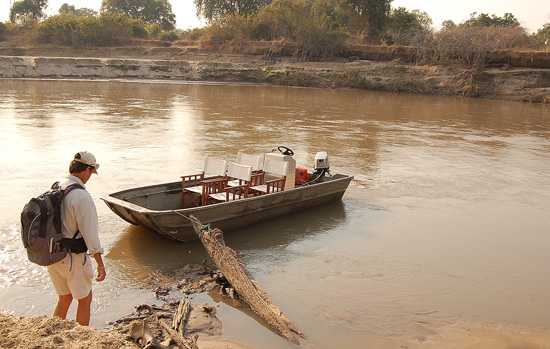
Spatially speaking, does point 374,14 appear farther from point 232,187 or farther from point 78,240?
point 78,240

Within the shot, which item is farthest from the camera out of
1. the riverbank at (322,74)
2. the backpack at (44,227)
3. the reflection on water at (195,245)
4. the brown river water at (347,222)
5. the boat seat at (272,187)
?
the riverbank at (322,74)

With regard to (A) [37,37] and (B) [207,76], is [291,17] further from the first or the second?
(A) [37,37]

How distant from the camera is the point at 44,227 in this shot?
4.11 meters

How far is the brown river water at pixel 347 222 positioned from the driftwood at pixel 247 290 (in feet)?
0.56

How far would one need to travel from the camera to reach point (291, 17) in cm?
4375

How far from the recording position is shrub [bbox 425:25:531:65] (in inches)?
1436

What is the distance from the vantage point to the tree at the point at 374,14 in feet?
147

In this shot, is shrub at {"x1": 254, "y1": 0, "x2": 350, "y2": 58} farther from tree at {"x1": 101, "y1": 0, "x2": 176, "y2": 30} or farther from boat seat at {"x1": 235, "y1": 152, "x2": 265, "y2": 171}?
boat seat at {"x1": 235, "y1": 152, "x2": 265, "y2": 171}

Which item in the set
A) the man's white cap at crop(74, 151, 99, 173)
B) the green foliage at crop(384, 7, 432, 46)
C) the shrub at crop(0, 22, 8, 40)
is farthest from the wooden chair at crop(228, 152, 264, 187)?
the shrub at crop(0, 22, 8, 40)

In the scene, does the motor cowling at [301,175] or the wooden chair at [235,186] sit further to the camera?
the motor cowling at [301,175]

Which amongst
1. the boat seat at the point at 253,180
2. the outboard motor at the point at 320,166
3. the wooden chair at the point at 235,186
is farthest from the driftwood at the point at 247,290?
the outboard motor at the point at 320,166

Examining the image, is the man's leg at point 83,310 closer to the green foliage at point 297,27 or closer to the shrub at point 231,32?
the green foliage at point 297,27

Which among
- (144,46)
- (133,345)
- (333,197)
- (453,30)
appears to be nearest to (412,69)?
(453,30)

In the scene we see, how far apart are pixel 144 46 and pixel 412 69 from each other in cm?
2188
